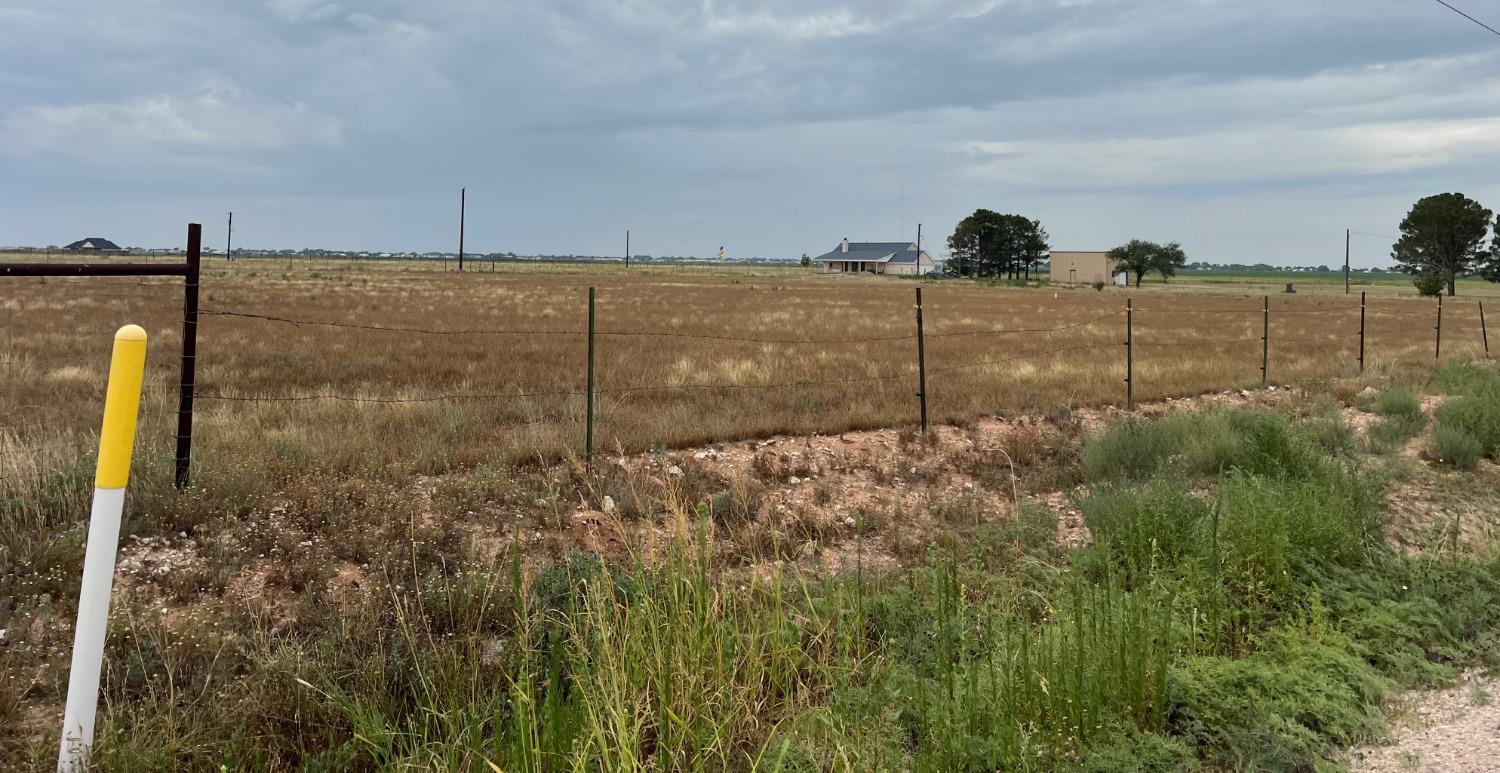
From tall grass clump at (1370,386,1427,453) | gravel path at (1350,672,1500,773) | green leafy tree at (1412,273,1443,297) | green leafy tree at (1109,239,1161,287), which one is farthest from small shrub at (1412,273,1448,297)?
gravel path at (1350,672,1500,773)

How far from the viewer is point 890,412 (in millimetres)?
12266

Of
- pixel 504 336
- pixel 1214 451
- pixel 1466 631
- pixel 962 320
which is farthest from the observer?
pixel 962 320

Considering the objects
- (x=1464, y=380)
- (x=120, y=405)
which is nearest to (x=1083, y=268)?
(x=1464, y=380)

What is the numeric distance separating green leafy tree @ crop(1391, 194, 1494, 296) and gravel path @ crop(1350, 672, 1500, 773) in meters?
105

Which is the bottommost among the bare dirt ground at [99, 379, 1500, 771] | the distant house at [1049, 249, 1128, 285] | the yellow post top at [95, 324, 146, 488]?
the bare dirt ground at [99, 379, 1500, 771]

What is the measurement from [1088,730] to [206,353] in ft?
58.7

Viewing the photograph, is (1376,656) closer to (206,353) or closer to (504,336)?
(206,353)

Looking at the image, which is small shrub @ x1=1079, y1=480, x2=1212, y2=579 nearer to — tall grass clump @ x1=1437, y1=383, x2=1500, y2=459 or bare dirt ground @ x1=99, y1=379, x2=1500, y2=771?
bare dirt ground @ x1=99, y1=379, x2=1500, y2=771

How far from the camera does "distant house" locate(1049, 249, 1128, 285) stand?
11744cm

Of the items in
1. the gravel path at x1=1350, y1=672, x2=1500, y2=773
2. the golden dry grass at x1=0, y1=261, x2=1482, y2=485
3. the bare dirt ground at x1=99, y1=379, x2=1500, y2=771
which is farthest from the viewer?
the golden dry grass at x1=0, y1=261, x2=1482, y2=485

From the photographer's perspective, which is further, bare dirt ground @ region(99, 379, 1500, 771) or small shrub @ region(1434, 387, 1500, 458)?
small shrub @ region(1434, 387, 1500, 458)

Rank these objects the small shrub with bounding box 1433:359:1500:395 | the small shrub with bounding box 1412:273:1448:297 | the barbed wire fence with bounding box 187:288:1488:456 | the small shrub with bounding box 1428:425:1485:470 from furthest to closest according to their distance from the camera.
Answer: the small shrub with bounding box 1412:273:1448:297
the small shrub with bounding box 1433:359:1500:395
the barbed wire fence with bounding box 187:288:1488:456
the small shrub with bounding box 1428:425:1485:470

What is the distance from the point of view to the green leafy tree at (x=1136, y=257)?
110m

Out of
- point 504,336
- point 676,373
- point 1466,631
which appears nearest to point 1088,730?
point 1466,631
